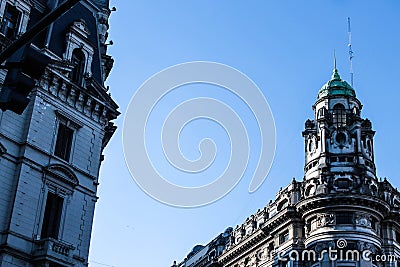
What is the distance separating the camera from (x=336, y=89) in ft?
237

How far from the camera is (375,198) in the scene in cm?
6169

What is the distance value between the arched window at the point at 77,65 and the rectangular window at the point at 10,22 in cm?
433

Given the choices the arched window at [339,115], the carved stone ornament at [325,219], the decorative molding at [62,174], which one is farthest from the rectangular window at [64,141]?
the arched window at [339,115]

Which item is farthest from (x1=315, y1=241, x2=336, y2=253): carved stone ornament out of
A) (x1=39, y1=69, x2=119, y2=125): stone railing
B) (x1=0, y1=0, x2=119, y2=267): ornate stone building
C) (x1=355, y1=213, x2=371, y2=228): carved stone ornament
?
(x1=39, y1=69, x2=119, y2=125): stone railing

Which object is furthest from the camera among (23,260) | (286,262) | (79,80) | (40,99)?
(286,262)

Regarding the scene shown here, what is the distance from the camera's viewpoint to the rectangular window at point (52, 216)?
3466cm

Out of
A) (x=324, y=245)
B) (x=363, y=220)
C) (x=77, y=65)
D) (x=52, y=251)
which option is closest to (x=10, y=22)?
(x=77, y=65)

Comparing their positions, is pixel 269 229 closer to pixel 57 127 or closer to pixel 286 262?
pixel 286 262

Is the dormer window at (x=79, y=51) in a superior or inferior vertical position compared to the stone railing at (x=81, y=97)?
superior

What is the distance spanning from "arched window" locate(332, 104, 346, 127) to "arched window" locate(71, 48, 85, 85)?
37313 mm

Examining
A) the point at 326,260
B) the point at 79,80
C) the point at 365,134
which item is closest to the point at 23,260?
the point at 79,80

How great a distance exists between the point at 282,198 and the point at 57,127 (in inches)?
1463

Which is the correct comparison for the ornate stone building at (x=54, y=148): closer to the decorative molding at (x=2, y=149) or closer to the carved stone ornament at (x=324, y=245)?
the decorative molding at (x=2, y=149)

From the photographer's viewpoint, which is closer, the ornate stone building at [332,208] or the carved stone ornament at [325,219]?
the ornate stone building at [332,208]
